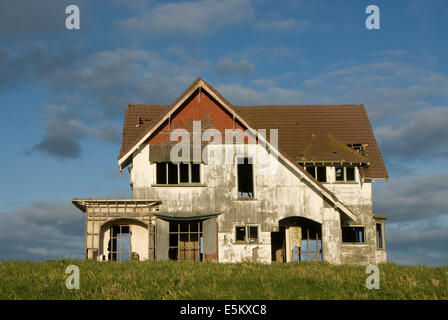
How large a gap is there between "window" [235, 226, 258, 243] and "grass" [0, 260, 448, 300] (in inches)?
216

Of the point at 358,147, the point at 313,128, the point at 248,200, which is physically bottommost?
the point at 248,200

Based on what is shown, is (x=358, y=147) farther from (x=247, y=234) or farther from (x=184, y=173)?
(x=184, y=173)

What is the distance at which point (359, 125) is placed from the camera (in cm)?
3928

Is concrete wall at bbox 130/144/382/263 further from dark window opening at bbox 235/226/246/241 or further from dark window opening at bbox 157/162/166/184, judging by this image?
dark window opening at bbox 157/162/166/184

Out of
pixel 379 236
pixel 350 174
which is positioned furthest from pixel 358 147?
pixel 379 236

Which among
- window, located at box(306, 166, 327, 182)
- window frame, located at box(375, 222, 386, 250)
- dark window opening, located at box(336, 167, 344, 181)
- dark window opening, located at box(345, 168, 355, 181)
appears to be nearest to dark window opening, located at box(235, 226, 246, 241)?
window, located at box(306, 166, 327, 182)

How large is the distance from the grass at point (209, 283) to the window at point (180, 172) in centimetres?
699

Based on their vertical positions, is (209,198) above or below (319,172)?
below

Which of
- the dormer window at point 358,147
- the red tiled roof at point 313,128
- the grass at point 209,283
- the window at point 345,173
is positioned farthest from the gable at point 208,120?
the dormer window at point 358,147

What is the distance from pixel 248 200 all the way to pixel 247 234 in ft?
6.24

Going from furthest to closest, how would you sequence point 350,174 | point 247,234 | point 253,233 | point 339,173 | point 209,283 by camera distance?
point 339,173 < point 350,174 < point 253,233 < point 247,234 < point 209,283

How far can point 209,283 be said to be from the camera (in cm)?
2042

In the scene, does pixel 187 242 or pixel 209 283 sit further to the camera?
pixel 187 242
